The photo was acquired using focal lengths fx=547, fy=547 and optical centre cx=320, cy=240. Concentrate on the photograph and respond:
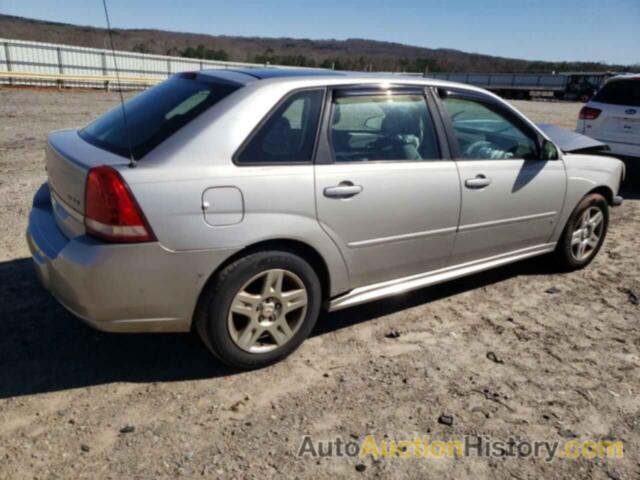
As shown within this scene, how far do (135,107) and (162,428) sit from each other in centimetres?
191

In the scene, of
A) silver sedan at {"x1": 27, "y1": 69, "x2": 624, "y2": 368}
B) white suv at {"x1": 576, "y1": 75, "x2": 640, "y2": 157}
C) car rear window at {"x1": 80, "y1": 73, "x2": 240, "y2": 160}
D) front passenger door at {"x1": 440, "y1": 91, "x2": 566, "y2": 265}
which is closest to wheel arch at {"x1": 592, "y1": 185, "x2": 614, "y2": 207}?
front passenger door at {"x1": 440, "y1": 91, "x2": 566, "y2": 265}

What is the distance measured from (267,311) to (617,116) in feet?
24.0

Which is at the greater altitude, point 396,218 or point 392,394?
point 396,218

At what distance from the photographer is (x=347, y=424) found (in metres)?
2.80

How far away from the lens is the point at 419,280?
3.85 m

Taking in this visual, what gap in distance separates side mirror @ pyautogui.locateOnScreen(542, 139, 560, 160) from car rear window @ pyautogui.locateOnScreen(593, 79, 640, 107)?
470 cm

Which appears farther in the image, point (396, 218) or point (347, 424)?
point (396, 218)

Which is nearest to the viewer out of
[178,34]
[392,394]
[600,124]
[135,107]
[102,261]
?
[102,261]

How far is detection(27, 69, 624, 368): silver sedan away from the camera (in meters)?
2.74

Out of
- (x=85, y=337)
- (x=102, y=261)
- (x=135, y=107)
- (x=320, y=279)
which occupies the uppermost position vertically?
(x=135, y=107)

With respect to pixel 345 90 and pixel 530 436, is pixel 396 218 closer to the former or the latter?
pixel 345 90

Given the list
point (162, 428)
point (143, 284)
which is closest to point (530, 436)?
point (162, 428)

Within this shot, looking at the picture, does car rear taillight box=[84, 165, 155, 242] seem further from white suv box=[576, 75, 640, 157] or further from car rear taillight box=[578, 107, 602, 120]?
car rear taillight box=[578, 107, 602, 120]

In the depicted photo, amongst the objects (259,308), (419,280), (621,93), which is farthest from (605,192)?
(621,93)
